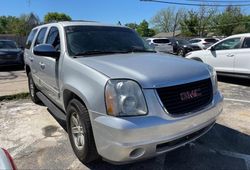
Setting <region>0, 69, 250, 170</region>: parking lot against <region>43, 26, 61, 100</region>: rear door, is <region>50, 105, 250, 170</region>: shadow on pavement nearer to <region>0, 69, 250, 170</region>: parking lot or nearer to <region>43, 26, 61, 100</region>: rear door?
<region>0, 69, 250, 170</region>: parking lot

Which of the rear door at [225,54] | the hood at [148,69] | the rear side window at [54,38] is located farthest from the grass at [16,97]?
the rear door at [225,54]

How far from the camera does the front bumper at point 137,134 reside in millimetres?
2789

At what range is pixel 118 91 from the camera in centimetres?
290

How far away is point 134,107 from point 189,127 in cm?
73

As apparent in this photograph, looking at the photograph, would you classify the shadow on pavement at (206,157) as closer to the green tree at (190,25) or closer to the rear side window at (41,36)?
the rear side window at (41,36)

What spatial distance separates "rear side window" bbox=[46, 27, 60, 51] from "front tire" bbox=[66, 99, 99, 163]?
49.5 inches

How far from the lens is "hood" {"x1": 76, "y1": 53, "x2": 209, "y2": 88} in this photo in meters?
2.99

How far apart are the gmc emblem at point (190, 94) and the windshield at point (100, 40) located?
4.91 feet

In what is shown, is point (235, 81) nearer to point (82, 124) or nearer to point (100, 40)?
point (100, 40)

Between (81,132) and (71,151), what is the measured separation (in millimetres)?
682

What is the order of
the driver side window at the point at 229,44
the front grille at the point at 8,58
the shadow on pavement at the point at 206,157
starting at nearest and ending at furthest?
the shadow on pavement at the point at 206,157, the driver side window at the point at 229,44, the front grille at the point at 8,58

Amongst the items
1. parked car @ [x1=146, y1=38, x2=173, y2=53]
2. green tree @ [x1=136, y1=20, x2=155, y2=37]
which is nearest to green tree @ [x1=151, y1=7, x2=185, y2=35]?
green tree @ [x1=136, y1=20, x2=155, y2=37]

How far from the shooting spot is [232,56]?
29.5 feet

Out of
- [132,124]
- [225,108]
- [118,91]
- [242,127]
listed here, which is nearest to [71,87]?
[118,91]
